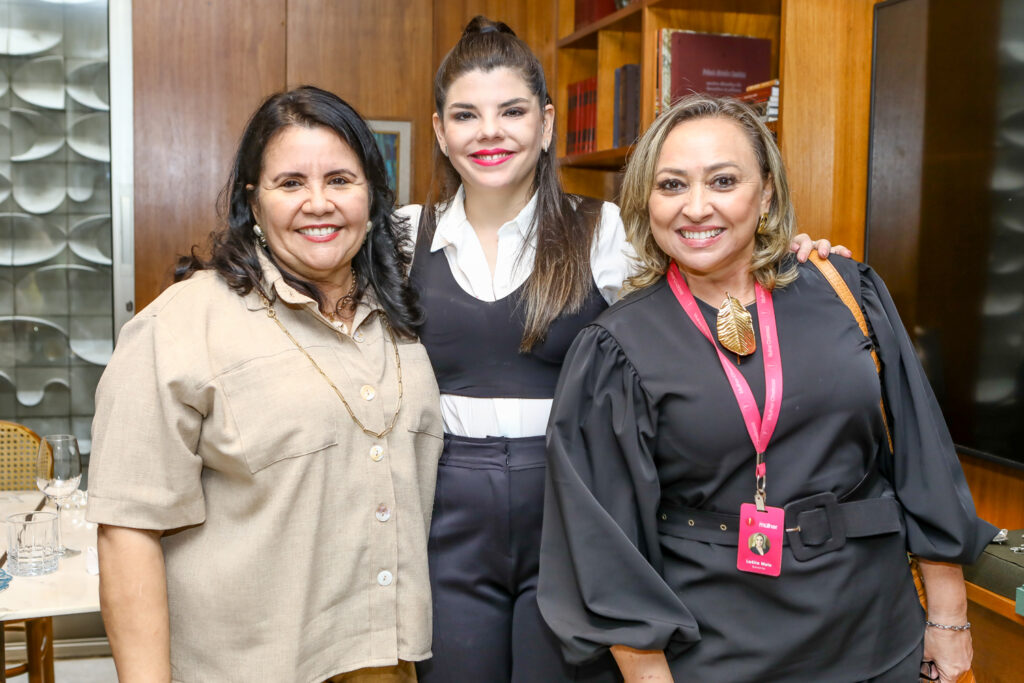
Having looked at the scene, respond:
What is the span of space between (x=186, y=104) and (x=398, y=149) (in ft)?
3.01

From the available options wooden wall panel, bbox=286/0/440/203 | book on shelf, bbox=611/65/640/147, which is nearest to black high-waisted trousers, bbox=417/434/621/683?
book on shelf, bbox=611/65/640/147

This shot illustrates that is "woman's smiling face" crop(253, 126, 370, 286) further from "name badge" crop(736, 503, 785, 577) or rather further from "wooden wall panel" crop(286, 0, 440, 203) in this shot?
"wooden wall panel" crop(286, 0, 440, 203)

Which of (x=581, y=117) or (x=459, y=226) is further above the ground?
(x=581, y=117)

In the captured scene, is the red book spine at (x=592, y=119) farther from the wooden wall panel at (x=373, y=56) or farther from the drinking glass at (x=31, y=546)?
the drinking glass at (x=31, y=546)

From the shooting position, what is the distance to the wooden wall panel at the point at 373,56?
159 inches

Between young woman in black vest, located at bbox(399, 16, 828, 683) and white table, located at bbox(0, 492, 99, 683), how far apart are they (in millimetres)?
820

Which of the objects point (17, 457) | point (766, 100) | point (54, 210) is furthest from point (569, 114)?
point (17, 457)

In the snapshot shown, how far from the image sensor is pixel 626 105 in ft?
12.2

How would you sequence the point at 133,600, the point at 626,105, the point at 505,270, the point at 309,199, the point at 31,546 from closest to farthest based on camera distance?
the point at 133,600
the point at 309,199
the point at 505,270
the point at 31,546
the point at 626,105

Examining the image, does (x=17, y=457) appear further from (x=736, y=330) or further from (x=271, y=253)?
(x=736, y=330)

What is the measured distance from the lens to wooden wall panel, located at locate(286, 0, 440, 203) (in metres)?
4.03

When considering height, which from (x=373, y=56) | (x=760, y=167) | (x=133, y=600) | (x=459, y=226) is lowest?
(x=133, y=600)

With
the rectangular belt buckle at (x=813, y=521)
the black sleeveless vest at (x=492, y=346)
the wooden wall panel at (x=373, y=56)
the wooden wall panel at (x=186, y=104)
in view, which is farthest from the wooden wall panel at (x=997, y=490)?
the wooden wall panel at (x=186, y=104)

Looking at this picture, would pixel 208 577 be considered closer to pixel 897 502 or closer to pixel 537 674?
pixel 537 674
